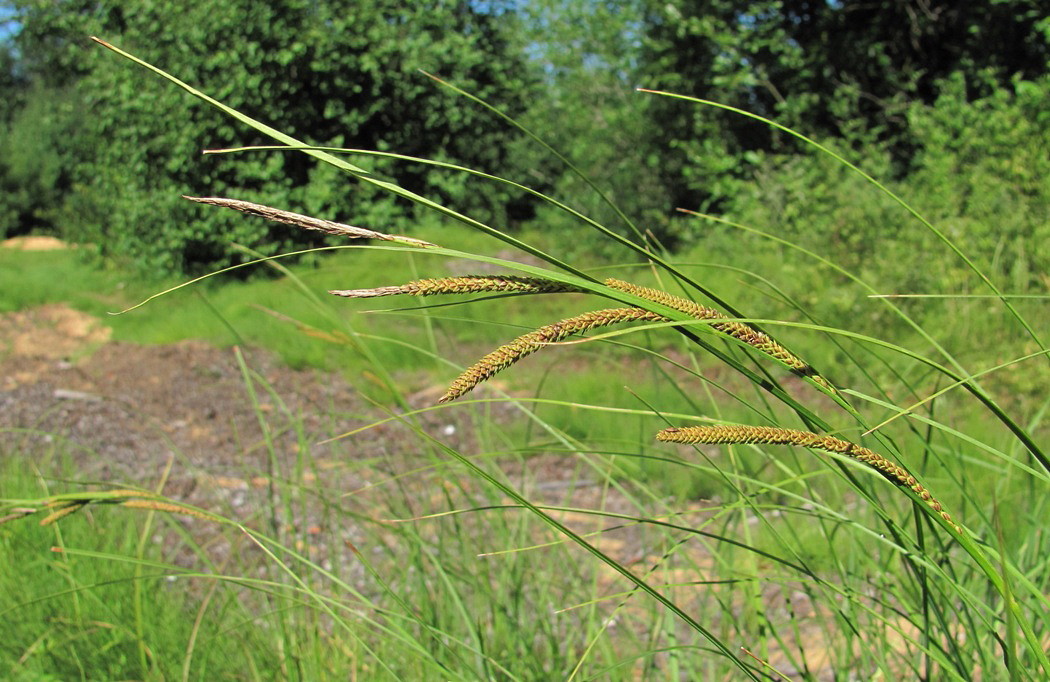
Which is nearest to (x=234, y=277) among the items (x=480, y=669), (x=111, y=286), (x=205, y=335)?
(x=111, y=286)

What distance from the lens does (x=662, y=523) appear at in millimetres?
897

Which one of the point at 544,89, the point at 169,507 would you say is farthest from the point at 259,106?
the point at 169,507

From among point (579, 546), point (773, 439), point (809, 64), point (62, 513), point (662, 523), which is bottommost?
point (579, 546)

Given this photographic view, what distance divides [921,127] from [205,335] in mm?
5510

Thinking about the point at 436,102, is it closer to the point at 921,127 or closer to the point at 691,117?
the point at 691,117

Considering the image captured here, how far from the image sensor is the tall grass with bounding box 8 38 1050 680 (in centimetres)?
70

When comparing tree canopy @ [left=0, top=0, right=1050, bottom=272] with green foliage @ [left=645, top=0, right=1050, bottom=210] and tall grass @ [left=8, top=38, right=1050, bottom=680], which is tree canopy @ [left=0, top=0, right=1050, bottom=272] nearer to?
green foliage @ [left=645, top=0, right=1050, bottom=210]

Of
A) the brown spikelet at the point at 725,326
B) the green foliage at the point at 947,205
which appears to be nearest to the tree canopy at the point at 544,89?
the green foliage at the point at 947,205

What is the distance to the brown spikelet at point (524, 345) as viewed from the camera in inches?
23.1

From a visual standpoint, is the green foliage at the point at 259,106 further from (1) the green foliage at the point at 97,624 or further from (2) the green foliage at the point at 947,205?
(1) the green foliage at the point at 97,624

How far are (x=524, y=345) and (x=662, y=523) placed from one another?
0.36 metres

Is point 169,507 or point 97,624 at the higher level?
point 169,507

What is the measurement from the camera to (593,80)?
370 inches

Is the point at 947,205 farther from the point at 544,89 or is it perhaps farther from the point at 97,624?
the point at 544,89
